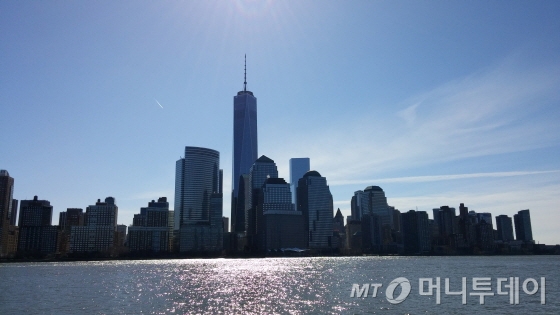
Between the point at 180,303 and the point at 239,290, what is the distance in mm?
23742

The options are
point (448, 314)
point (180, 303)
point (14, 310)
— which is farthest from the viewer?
point (180, 303)

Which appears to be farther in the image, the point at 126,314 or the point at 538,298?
the point at 538,298

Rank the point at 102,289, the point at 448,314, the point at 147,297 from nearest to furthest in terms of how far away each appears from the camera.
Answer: the point at 448,314
the point at 147,297
the point at 102,289

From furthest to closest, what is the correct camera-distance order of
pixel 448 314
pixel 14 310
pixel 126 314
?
pixel 14 310, pixel 126 314, pixel 448 314

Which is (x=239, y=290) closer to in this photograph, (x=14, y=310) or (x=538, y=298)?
(x=14, y=310)

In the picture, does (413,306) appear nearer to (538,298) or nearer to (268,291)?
(538,298)

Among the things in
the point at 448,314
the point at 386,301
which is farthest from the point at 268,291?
the point at 448,314

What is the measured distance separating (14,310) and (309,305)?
47611mm

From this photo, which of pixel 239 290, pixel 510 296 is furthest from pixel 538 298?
pixel 239 290

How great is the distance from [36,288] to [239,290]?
5119cm

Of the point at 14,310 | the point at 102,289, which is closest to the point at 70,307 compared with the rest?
the point at 14,310

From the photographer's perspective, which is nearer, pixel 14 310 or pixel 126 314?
pixel 126 314

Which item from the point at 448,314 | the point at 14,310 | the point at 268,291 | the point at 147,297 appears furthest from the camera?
the point at 268,291

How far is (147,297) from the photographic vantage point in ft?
298
